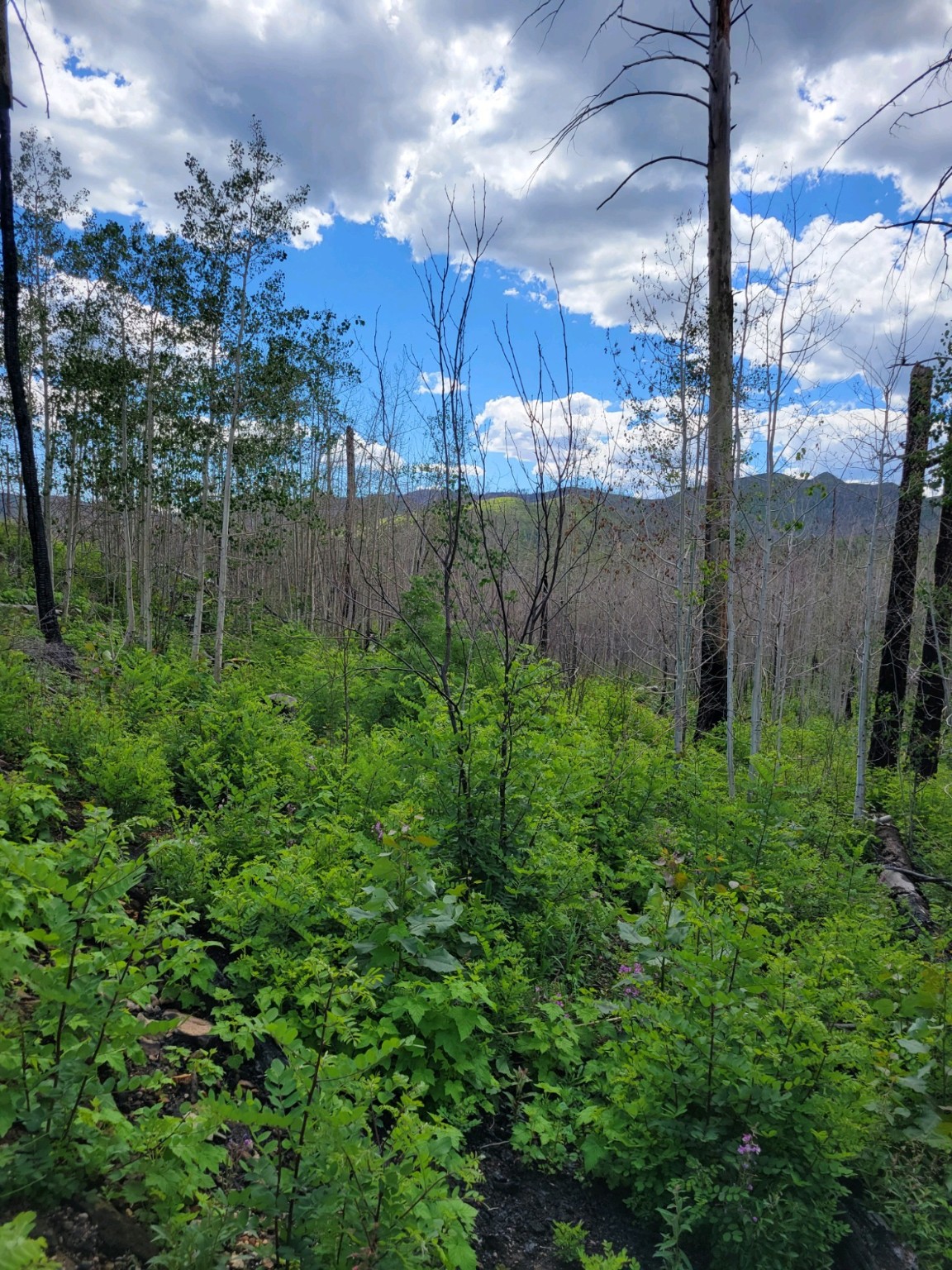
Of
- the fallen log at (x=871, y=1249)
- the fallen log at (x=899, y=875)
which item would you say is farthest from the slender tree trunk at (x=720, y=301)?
the fallen log at (x=871, y=1249)

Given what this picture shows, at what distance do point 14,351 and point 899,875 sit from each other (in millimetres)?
11367

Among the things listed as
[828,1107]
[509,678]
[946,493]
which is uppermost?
[946,493]

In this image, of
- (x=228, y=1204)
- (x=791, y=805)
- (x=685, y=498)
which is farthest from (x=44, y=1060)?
(x=685, y=498)

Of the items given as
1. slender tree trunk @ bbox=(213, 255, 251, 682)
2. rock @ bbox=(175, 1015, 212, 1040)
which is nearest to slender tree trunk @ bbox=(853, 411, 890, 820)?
rock @ bbox=(175, 1015, 212, 1040)

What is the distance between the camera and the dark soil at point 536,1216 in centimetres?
212

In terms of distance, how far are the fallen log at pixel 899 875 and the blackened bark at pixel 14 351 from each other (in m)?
9.80

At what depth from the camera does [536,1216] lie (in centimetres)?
228

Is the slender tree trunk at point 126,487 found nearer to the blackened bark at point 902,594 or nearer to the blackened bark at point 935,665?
the blackened bark at point 902,594

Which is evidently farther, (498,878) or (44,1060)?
(498,878)

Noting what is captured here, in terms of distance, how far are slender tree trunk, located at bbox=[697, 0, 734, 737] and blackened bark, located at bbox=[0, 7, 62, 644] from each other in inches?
309

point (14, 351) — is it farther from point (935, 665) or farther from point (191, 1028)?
point (935, 665)

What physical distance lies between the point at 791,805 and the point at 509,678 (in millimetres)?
3034

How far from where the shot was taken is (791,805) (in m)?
5.15

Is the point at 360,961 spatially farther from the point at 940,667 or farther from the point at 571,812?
the point at 940,667
